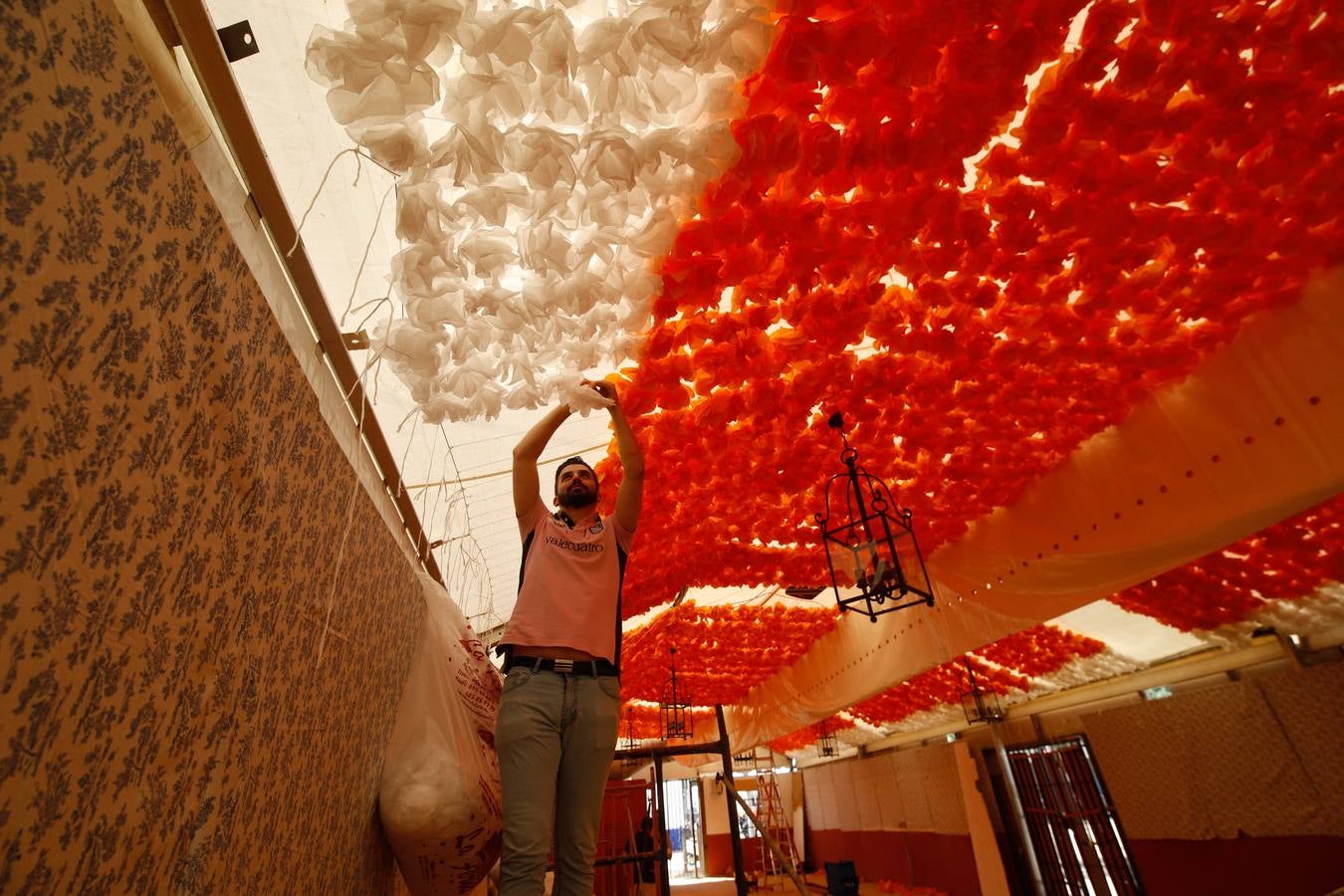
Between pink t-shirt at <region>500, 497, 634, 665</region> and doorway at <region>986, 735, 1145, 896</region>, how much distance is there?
25.0 ft

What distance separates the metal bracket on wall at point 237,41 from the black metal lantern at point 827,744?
41.1 feet

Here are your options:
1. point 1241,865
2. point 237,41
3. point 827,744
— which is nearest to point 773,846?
point 237,41

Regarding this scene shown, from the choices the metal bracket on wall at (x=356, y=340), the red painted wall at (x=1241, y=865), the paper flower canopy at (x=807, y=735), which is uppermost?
the paper flower canopy at (x=807, y=735)

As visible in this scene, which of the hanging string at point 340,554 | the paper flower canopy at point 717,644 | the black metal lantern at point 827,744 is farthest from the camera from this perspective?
the black metal lantern at point 827,744

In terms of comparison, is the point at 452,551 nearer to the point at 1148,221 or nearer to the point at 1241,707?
the point at 1148,221

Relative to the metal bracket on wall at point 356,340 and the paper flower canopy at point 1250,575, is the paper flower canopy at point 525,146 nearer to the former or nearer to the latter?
the metal bracket on wall at point 356,340

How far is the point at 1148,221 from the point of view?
5.85 ft

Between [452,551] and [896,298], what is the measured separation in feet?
7.35

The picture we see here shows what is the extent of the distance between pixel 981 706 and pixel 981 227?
8070 millimetres

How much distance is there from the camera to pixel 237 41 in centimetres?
90

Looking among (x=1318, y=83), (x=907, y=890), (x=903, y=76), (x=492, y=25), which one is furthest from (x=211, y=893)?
(x=907, y=890)

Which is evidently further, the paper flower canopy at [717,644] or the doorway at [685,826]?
the doorway at [685,826]

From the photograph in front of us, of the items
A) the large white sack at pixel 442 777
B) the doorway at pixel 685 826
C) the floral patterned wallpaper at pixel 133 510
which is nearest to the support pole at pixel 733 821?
the large white sack at pixel 442 777

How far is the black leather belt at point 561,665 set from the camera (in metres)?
1.36
